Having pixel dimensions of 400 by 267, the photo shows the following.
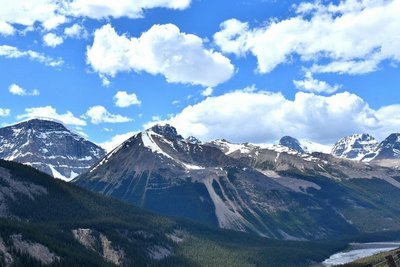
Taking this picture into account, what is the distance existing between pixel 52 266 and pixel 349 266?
110 m

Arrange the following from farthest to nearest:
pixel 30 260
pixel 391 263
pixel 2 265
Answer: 1. pixel 30 260
2. pixel 2 265
3. pixel 391 263

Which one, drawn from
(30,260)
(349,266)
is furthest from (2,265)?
(349,266)

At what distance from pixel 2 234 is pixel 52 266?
22.9m

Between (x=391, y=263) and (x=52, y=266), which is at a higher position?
(x=391, y=263)

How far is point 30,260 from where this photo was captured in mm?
193625

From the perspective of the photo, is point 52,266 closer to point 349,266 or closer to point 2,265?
point 2,265

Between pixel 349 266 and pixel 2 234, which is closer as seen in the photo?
pixel 349 266

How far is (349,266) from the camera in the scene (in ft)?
606

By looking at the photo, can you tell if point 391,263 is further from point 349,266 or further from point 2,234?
point 2,234

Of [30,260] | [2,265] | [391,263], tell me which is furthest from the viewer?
[30,260]

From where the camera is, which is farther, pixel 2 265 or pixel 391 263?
pixel 2 265

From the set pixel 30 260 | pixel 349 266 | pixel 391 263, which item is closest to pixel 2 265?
pixel 30 260

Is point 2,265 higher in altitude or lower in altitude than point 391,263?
lower

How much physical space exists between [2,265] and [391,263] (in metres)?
169
